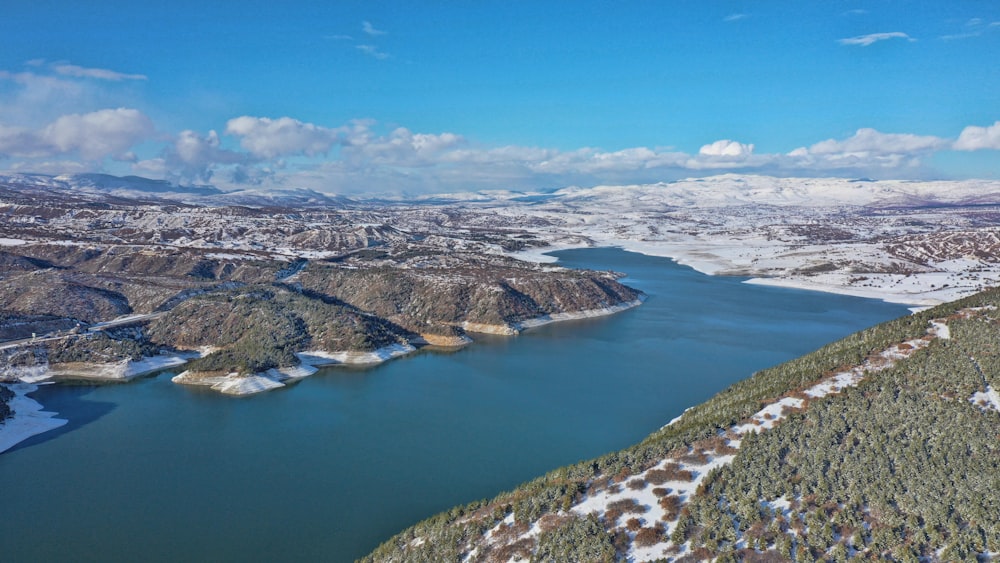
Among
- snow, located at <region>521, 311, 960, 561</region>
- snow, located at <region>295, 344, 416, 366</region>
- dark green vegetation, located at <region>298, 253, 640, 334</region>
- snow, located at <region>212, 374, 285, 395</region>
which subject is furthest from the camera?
dark green vegetation, located at <region>298, 253, 640, 334</region>

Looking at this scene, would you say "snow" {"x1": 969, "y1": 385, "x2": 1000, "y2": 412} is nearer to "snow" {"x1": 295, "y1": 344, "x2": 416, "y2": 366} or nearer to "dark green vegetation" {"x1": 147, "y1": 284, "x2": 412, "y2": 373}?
"snow" {"x1": 295, "y1": 344, "x2": 416, "y2": 366}

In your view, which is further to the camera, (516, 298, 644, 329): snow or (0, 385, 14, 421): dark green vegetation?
(516, 298, 644, 329): snow

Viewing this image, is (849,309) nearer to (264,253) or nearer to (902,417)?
(902,417)

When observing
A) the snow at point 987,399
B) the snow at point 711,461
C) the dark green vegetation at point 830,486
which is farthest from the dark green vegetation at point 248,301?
the snow at point 987,399

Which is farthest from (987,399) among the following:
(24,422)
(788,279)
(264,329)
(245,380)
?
(788,279)

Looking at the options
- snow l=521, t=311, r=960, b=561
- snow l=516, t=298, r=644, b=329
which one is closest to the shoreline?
snow l=516, t=298, r=644, b=329

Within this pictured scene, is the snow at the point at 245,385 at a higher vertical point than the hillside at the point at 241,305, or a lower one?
lower

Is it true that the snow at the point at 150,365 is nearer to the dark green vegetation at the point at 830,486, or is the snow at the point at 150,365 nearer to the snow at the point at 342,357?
the snow at the point at 342,357

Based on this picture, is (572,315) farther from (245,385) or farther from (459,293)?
(245,385)
